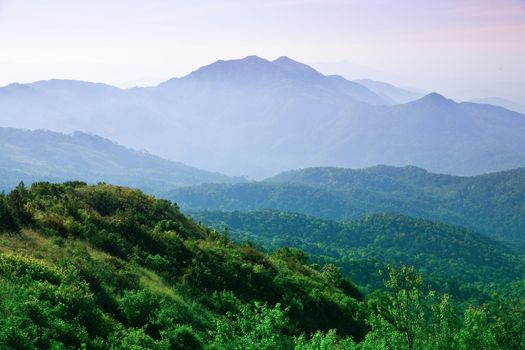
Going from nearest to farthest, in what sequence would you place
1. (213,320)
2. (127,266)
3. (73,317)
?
(73,317)
(213,320)
(127,266)

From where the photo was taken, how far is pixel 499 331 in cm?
2353

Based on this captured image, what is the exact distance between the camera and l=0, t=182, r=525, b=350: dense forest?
22.0 m

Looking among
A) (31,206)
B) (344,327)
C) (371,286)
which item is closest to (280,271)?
(344,327)

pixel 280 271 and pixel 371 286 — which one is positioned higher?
pixel 280 271

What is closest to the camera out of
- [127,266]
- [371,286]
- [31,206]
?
[127,266]

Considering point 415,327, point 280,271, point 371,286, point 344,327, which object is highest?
point 415,327

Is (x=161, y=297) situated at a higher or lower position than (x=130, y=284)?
lower

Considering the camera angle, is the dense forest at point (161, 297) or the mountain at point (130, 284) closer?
the dense forest at point (161, 297)

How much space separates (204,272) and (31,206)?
14.3 meters

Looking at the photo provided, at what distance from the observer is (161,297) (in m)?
30.0

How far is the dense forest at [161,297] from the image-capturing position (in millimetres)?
21969

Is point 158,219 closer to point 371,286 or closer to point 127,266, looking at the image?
point 127,266

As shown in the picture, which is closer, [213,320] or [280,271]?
[213,320]

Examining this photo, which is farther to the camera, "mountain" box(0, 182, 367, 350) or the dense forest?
"mountain" box(0, 182, 367, 350)
